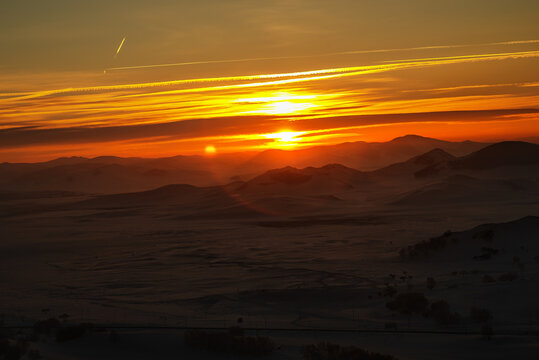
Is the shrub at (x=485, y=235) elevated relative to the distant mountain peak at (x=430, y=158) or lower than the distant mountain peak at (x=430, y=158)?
lower

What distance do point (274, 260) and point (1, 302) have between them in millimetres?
15474

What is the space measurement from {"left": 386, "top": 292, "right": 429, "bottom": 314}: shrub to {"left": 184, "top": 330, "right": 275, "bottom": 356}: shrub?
6.19m

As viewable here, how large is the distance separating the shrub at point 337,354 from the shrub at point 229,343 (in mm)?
1201

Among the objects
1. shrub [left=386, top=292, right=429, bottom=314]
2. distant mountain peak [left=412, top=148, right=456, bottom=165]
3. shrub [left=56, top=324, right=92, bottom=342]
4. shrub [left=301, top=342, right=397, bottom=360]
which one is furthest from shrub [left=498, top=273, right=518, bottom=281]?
distant mountain peak [left=412, top=148, right=456, bottom=165]

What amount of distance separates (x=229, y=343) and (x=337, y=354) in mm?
3287

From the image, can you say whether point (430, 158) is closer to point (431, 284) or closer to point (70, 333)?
point (431, 284)

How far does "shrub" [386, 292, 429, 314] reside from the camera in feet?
72.6

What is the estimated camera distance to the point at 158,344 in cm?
1842

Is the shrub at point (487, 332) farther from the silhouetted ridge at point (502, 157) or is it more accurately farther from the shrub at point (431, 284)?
the silhouetted ridge at point (502, 157)

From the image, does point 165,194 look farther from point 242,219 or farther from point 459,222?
point 459,222

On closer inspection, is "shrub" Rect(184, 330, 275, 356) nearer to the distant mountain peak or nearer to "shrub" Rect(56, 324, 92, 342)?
"shrub" Rect(56, 324, 92, 342)

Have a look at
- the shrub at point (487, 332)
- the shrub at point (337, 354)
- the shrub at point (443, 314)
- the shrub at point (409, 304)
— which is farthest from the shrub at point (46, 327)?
the shrub at point (487, 332)

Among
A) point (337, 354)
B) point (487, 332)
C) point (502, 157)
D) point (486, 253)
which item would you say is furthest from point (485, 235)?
point (502, 157)

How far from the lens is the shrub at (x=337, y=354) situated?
1558cm
